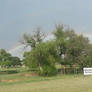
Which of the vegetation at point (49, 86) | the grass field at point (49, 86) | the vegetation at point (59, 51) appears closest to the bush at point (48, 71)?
the vegetation at point (59, 51)

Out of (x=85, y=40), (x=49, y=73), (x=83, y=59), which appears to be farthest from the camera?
(x=85, y=40)

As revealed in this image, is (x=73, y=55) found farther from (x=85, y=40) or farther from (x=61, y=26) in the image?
(x=61, y=26)

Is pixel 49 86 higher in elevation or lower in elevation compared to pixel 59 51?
lower

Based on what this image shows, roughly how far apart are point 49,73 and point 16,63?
76.2m

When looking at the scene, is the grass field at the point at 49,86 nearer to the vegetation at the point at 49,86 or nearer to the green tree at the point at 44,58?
the vegetation at the point at 49,86

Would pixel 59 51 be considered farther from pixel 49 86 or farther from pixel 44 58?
pixel 49 86

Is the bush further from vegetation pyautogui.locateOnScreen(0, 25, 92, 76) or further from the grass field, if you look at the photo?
the grass field

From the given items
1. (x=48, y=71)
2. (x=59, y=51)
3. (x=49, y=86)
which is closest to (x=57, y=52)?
(x=59, y=51)

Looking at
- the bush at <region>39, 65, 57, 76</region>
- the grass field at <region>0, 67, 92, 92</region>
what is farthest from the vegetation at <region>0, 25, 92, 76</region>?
the grass field at <region>0, 67, 92, 92</region>

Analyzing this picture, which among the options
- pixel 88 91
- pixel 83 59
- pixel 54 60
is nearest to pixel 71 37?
pixel 83 59

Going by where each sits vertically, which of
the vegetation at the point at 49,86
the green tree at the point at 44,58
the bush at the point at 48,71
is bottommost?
the vegetation at the point at 49,86

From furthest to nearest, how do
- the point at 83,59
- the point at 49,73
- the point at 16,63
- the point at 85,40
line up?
the point at 16,63
the point at 85,40
the point at 83,59
the point at 49,73

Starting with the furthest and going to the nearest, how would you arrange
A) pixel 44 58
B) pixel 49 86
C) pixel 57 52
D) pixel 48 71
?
1. pixel 57 52
2. pixel 44 58
3. pixel 48 71
4. pixel 49 86

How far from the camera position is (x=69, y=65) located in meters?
47.7
